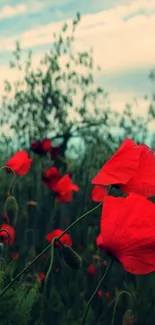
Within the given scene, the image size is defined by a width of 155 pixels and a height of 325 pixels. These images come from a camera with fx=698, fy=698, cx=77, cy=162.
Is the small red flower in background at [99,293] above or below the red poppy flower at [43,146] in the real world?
below

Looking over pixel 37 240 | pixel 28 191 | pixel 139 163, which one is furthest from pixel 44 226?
pixel 139 163

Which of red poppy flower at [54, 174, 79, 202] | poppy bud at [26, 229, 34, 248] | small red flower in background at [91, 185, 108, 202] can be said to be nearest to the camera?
small red flower in background at [91, 185, 108, 202]

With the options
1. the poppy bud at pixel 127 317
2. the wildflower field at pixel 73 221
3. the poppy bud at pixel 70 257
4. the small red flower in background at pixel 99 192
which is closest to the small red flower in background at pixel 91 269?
the wildflower field at pixel 73 221

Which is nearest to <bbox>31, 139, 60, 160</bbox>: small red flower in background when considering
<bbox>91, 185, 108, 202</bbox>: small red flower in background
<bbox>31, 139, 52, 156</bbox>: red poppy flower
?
<bbox>31, 139, 52, 156</bbox>: red poppy flower

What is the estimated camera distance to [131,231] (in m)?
1.06

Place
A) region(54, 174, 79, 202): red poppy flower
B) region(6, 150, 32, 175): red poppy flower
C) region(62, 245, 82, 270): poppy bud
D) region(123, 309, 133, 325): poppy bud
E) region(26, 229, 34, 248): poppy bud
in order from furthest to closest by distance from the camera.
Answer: region(26, 229, 34, 248): poppy bud < region(54, 174, 79, 202): red poppy flower < region(6, 150, 32, 175): red poppy flower < region(123, 309, 133, 325): poppy bud < region(62, 245, 82, 270): poppy bud

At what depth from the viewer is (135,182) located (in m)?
1.21

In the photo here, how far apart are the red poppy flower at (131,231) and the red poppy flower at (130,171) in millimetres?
77

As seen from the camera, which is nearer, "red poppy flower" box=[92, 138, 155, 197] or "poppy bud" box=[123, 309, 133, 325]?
"red poppy flower" box=[92, 138, 155, 197]

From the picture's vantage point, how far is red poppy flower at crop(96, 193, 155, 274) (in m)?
1.06

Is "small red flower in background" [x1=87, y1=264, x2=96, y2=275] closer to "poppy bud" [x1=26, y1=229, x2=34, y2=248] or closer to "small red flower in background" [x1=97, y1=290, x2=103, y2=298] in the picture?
"small red flower in background" [x1=97, y1=290, x2=103, y2=298]

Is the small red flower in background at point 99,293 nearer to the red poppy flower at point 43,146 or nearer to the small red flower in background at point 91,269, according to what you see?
the small red flower in background at point 91,269

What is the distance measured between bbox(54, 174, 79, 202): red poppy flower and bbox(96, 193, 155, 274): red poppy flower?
139 centimetres

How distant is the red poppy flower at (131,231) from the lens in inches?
41.8
